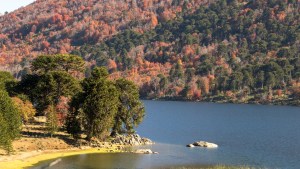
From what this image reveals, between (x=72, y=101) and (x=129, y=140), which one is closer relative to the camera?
(x=72, y=101)

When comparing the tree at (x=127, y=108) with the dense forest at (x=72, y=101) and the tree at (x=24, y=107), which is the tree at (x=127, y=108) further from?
the tree at (x=24, y=107)

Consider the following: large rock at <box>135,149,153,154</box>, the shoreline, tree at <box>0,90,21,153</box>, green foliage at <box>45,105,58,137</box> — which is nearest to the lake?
large rock at <box>135,149,153,154</box>

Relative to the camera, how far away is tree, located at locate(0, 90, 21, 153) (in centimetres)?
8512

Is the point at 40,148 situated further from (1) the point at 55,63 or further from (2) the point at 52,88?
(1) the point at 55,63

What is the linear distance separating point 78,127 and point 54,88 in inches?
680

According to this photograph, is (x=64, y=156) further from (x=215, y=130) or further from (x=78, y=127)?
(x=215, y=130)

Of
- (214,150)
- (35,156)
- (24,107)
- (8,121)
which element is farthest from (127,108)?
(8,121)

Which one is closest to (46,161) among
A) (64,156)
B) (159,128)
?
(64,156)

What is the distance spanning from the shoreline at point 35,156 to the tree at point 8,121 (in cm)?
230

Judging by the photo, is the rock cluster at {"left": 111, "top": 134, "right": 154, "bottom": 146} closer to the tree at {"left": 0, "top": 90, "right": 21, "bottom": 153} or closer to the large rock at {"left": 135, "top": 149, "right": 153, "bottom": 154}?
the large rock at {"left": 135, "top": 149, "right": 153, "bottom": 154}

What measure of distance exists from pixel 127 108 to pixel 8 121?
39.8 meters

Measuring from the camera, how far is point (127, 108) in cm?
12325

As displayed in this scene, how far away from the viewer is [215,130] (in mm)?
161750

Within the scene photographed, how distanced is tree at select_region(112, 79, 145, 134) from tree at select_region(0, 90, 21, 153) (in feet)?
114
